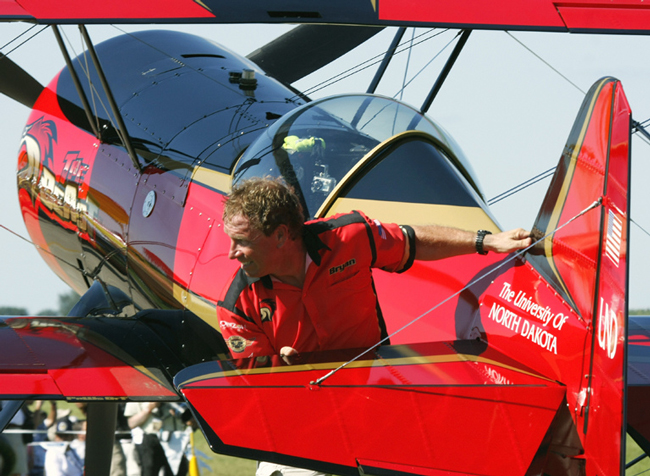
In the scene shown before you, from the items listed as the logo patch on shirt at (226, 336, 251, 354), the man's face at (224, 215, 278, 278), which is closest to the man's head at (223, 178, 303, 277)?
the man's face at (224, 215, 278, 278)

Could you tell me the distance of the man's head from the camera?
290 cm

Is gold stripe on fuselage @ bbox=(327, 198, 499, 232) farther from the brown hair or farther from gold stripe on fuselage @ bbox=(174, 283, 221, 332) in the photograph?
gold stripe on fuselage @ bbox=(174, 283, 221, 332)

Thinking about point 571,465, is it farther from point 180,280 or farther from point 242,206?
point 180,280

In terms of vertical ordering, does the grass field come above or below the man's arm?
below

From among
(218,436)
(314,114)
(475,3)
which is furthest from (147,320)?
(475,3)

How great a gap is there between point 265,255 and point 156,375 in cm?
137

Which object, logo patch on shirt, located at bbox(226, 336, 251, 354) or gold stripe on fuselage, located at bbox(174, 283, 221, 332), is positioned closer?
logo patch on shirt, located at bbox(226, 336, 251, 354)

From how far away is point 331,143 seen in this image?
392 cm

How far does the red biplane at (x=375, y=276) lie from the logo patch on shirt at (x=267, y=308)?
0.32m

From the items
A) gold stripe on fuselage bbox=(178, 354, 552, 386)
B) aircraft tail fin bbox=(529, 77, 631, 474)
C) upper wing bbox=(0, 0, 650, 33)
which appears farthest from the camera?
upper wing bbox=(0, 0, 650, 33)

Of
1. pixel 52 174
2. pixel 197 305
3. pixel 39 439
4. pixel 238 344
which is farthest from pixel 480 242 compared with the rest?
pixel 39 439

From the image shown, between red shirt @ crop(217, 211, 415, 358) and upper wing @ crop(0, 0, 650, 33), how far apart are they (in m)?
1.25

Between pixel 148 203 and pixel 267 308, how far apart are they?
1916 mm

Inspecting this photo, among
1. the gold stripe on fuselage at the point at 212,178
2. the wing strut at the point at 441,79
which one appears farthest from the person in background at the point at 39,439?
the wing strut at the point at 441,79
